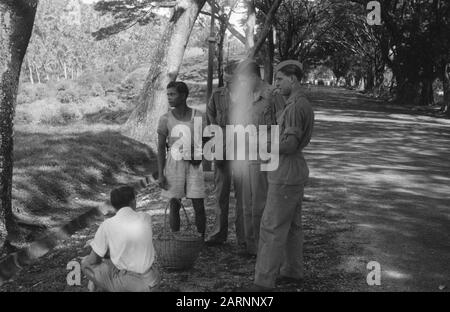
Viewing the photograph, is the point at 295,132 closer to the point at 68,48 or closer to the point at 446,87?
the point at 446,87

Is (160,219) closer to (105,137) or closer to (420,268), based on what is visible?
(420,268)

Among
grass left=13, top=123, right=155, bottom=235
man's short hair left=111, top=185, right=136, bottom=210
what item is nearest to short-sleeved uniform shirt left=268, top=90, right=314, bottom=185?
man's short hair left=111, top=185, right=136, bottom=210

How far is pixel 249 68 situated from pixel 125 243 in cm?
272

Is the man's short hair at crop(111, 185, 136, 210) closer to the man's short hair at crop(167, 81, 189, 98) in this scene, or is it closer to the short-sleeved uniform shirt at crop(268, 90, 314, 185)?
the short-sleeved uniform shirt at crop(268, 90, 314, 185)

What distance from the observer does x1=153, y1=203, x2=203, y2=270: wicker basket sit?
219 inches

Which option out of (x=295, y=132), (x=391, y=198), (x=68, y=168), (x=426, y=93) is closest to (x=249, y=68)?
(x=295, y=132)

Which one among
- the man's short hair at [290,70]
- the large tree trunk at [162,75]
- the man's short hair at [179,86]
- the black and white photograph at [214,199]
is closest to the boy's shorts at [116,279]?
the black and white photograph at [214,199]

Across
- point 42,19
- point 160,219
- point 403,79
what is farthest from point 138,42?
point 160,219

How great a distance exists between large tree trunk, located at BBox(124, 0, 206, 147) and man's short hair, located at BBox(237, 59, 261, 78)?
8.68 metres

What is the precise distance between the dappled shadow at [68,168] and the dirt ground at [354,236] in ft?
2.80

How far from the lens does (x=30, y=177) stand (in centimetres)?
942

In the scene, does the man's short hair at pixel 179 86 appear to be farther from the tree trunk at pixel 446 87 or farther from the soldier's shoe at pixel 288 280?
the tree trunk at pixel 446 87

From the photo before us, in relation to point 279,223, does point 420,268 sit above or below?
below
